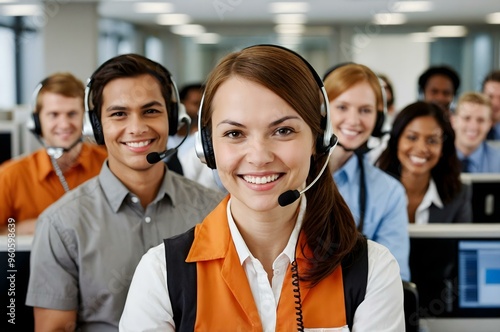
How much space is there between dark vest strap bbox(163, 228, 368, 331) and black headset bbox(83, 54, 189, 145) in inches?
26.4

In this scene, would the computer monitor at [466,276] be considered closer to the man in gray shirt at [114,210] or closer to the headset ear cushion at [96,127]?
the man in gray shirt at [114,210]

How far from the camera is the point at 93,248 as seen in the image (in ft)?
5.87

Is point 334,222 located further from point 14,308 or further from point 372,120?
point 372,120

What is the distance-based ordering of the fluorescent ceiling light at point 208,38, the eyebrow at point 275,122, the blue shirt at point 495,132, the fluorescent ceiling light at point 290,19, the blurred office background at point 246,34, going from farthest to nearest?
the fluorescent ceiling light at point 208,38 → the fluorescent ceiling light at point 290,19 → the blurred office background at point 246,34 → the blue shirt at point 495,132 → the eyebrow at point 275,122

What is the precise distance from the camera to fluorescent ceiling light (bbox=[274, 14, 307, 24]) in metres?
11.0

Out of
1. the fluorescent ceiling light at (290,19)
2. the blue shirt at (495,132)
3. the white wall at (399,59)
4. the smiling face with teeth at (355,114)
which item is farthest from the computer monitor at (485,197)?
the white wall at (399,59)

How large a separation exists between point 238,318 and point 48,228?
2.25ft

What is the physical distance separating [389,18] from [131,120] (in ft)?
33.2

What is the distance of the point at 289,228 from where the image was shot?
1.44 m

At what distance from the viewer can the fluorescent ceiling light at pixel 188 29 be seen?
1226 centimetres

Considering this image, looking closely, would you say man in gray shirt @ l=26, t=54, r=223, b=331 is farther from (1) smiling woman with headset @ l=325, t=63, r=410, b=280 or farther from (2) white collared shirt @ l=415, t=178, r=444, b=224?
(2) white collared shirt @ l=415, t=178, r=444, b=224

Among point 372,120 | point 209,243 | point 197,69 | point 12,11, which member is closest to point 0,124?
point 372,120

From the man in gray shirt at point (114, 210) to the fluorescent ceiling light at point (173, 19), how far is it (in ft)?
30.2

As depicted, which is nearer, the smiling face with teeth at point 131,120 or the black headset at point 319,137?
the black headset at point 319,137
